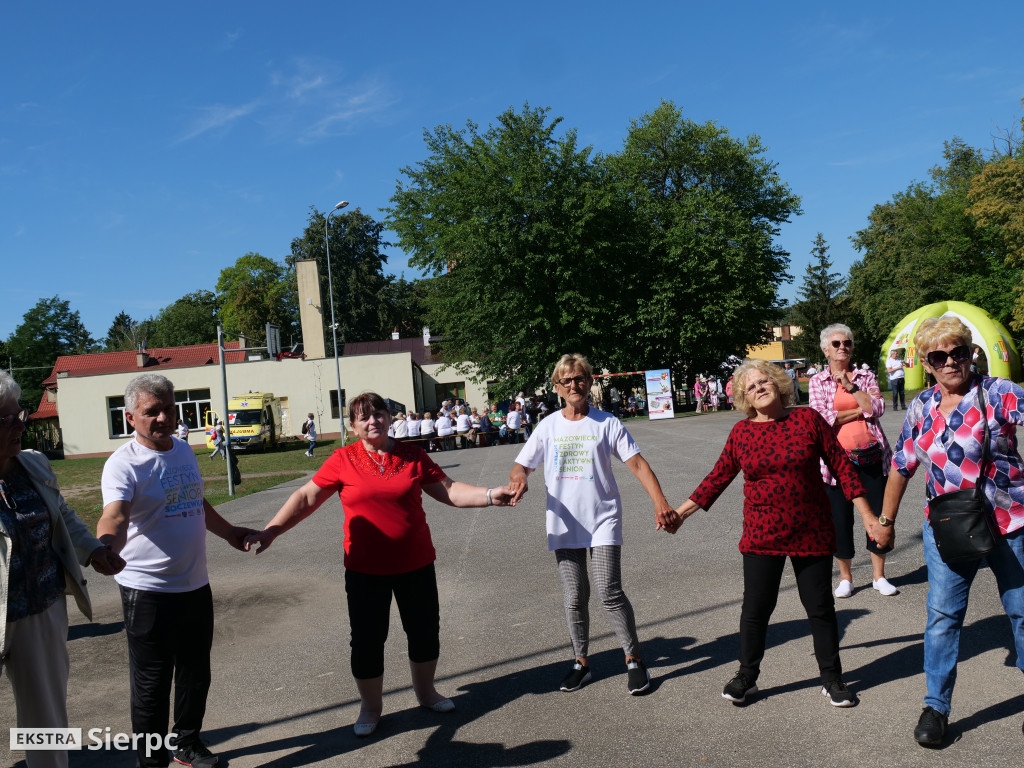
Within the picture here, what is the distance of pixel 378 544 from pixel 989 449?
9.62 feet

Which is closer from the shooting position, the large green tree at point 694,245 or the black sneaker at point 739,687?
the black sneaker at point 739,687

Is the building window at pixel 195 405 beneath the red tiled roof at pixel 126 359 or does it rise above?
beneath

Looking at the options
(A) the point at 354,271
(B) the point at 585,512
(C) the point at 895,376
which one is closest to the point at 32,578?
(B) the point at 585,512

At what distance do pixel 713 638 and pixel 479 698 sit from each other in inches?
66.3

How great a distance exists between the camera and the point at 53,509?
10.8ft

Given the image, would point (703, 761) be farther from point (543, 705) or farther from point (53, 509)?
point (53, 509)

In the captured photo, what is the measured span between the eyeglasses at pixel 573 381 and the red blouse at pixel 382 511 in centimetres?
101

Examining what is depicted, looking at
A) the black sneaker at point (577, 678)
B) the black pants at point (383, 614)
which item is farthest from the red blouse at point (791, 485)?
the black pants at point (383, 614)

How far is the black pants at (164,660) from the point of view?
12.6 ft

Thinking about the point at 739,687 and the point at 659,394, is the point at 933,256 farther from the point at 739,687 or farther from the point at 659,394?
the point at 739,687

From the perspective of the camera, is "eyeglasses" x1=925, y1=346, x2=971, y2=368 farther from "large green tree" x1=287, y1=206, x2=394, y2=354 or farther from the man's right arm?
"large green tree" x1=287, y1=206, x2=394, y2=354

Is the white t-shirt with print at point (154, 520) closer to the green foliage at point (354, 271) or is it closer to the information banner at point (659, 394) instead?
the information banner at point (659, 394)

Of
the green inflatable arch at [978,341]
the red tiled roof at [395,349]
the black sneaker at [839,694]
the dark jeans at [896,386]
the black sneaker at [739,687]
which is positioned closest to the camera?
the black sneaker at [839,694]

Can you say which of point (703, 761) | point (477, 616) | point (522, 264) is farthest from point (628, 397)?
point (703, 761)
